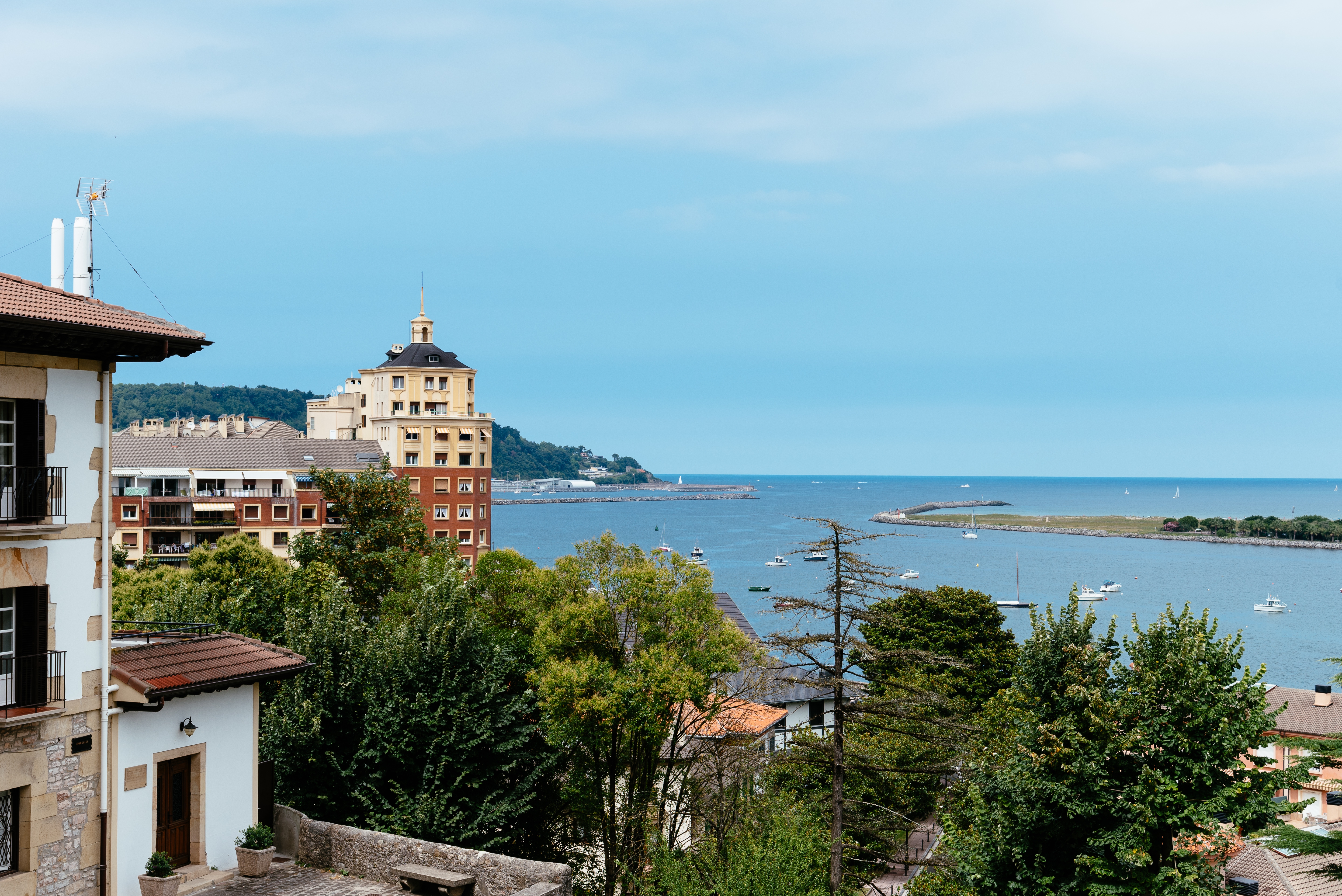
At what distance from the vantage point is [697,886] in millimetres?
24984

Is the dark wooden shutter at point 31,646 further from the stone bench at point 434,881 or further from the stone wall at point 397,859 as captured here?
the stone bench at point 434,881

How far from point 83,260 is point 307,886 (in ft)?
42.1

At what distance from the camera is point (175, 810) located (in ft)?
65.9

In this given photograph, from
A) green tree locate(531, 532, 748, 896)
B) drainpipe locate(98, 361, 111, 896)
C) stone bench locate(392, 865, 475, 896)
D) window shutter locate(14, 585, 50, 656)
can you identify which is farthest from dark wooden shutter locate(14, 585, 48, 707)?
green tree locate(531, 532, 748, 896)

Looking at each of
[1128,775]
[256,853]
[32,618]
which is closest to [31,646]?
[32,618]

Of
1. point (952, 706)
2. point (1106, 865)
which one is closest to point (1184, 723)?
point (1106, 865)

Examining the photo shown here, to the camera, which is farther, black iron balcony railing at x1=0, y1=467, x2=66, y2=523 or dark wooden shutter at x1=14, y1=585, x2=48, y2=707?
dark wooden shutter at x1=14, y1=585, x2=48, y2=707

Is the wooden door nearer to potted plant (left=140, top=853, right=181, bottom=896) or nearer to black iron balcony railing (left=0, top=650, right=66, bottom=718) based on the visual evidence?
potted plant (left=140, top=853, right=181, bottom=896)

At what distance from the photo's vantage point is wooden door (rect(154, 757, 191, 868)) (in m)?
19.8

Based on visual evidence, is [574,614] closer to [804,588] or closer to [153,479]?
[153,479]

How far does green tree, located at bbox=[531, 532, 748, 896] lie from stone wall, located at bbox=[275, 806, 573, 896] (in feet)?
21.7

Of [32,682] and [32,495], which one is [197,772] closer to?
[32,682]

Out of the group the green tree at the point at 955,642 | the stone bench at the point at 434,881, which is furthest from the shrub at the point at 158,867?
the green tree at the point at 955,642

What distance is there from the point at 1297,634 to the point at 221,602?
435 ft
